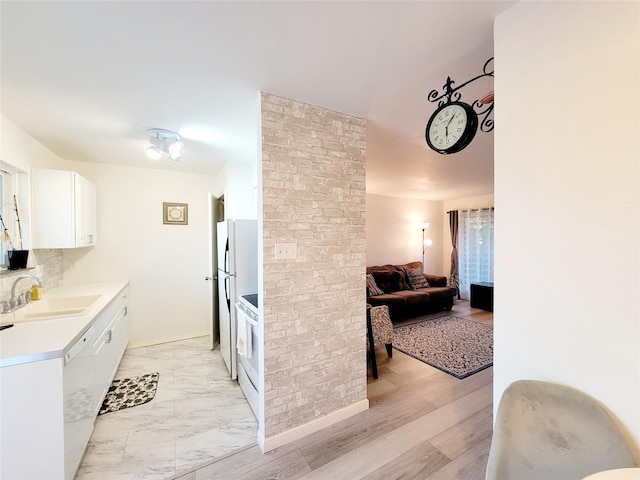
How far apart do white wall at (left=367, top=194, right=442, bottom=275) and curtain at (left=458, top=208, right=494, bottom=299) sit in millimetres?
632

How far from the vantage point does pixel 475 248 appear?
6.25 metres

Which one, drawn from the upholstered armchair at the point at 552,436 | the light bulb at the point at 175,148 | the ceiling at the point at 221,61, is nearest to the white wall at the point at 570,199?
the upholstered armchair at the point at 552,436

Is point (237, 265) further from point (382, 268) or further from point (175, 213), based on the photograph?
point (382, 268)

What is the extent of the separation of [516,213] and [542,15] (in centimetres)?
82

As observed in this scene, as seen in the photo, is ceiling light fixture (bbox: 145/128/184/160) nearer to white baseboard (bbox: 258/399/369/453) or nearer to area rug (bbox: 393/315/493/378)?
white baseboard (bbox: 258/399/369/453)

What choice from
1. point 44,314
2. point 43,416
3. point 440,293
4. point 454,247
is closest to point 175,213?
point 44,314

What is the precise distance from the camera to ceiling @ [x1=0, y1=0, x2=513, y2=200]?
1194 mm

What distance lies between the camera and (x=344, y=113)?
2178 millimetres

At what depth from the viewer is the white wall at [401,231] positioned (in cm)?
593

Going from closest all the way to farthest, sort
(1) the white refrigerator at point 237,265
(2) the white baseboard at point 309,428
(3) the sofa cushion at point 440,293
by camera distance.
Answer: (2) the white baseboard at point 309,428 < (1) the white refrigerator at point 237,265 < (3) the sofa cushion at point 440,293

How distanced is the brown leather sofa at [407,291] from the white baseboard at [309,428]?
2446 millimetres

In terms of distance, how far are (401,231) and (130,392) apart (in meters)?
5.65

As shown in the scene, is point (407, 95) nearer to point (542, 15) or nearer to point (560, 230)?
point (542, 15)

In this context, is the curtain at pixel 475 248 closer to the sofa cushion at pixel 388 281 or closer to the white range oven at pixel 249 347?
the sofa cushion at pixel 388 281
